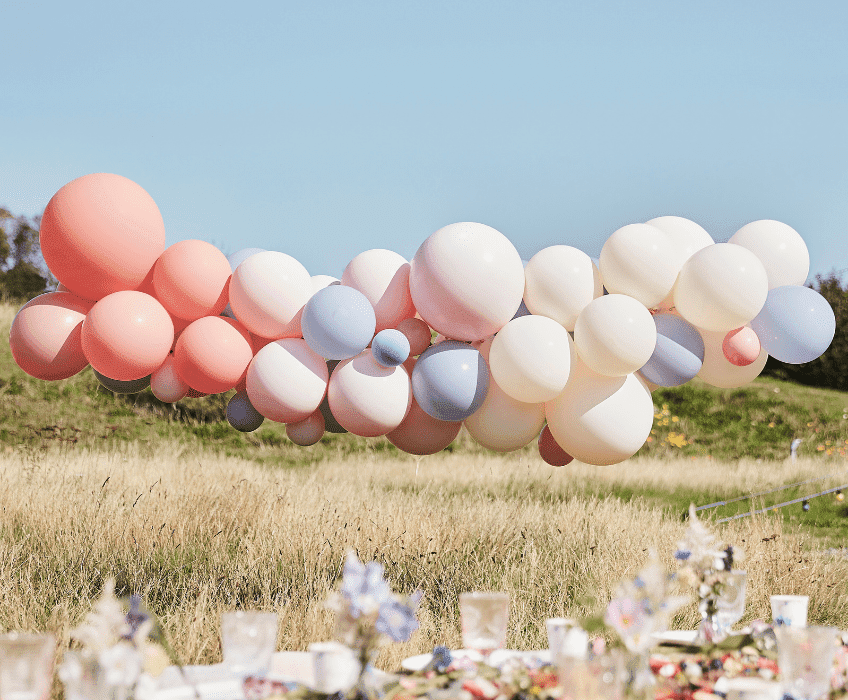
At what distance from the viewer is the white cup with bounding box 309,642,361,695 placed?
4.99 feet

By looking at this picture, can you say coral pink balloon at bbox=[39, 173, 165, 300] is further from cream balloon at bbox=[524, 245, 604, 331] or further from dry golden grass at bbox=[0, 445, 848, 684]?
dry golden grass at bbox=[0, 445, 848, 684]

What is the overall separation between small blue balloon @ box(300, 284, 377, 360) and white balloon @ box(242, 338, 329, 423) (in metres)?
0.11

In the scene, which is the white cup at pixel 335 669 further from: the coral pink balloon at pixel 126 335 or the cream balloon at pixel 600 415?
the coral pink balloon at pixel 126 335

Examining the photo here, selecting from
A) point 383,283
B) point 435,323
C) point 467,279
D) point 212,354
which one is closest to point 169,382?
point 212,354

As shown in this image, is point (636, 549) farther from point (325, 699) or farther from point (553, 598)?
point (325, 699)

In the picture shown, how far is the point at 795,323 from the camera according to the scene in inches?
108

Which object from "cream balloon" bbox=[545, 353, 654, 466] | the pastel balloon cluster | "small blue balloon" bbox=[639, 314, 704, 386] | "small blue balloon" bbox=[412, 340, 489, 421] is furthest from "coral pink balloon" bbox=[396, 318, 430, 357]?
"small blue balloon" bbox=[639, 314, 704, 386]

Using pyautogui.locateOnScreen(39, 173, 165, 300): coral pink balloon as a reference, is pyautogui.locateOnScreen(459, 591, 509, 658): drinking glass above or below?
below

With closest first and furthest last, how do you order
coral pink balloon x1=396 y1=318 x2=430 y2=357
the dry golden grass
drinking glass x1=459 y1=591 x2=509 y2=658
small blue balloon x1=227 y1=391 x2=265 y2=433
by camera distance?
drinking glass x1=459 y1=591 x2=509 y2=658 → coral pink balloon x1=396 y1=318 x2=430 y2=357 → small blue balloon x1=227 y1=391 x2=265 y2=433 → the dry golden grass

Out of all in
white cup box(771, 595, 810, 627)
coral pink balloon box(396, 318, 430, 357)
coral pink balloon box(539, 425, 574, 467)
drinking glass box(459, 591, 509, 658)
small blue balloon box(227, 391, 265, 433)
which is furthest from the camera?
coral pink balloon box(539, 425, 574, 467)

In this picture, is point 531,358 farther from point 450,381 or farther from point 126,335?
point 126,335

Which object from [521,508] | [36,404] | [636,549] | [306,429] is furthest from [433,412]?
[36,404]

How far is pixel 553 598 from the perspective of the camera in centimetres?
495

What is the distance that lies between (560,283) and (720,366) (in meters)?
0.79
